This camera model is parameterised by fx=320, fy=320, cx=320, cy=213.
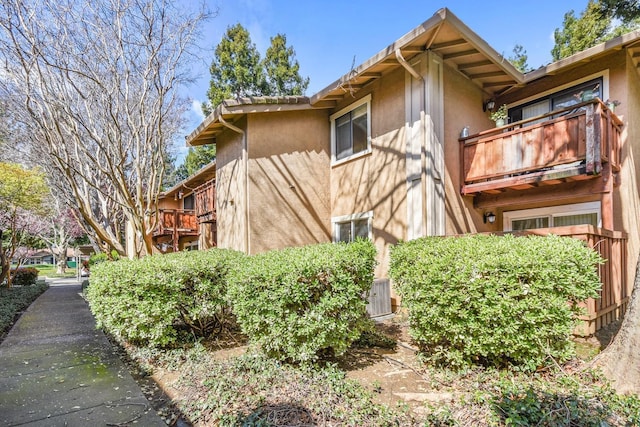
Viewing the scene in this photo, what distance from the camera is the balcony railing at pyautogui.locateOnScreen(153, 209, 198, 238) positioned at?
53.1 ft

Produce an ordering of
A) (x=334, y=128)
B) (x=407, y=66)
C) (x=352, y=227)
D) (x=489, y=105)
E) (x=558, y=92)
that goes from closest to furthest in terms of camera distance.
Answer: (x=407, y=66) → (x=558, y=92) → (x=489, y=105) → (x=352, y=227) → (x=334, y=128)

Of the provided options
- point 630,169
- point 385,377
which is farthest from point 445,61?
point 385,377

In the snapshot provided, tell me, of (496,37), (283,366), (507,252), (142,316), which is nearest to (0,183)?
(142,316)

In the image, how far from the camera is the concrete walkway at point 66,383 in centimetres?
347

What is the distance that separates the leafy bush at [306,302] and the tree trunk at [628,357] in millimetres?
2850

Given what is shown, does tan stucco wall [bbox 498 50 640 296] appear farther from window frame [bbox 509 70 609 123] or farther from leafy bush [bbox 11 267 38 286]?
leafy bush [bbox 11 267 38 286]

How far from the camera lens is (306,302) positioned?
14.1 feet

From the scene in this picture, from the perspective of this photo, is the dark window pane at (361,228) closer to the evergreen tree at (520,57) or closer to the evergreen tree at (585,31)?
the evergreen tree at (585,31)

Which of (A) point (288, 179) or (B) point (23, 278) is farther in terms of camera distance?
(B) point (23, 278)

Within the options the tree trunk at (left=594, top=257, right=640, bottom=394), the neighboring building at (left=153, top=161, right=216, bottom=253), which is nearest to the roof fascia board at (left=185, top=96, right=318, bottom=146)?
the neighboring building at (left=153, top=161, right=216, bottom=253)

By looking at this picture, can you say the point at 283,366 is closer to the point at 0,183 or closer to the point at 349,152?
the point at 349,152

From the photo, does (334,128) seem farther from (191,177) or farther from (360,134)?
(191,177)

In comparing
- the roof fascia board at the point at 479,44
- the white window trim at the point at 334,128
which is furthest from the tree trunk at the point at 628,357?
the white window trim at the point at 334,128

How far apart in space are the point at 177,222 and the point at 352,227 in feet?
35.8
